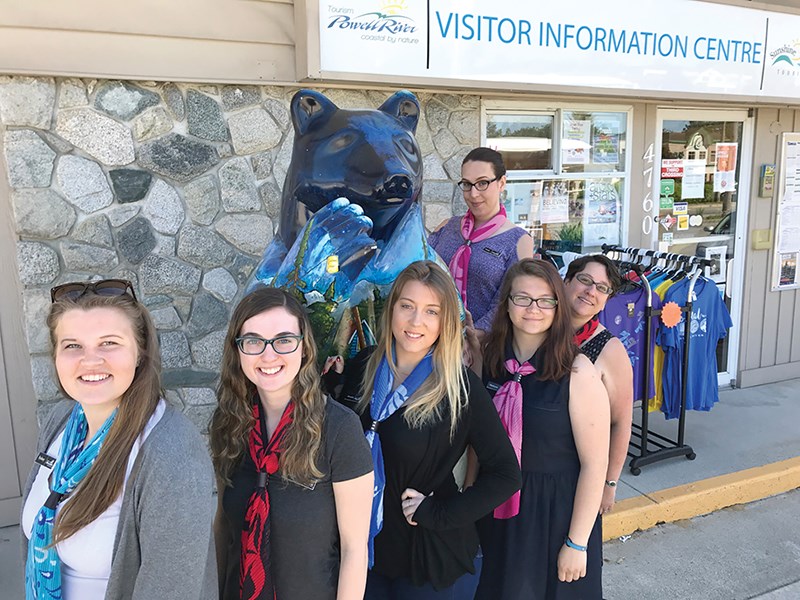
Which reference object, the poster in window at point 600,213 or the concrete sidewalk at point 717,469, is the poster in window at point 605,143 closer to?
the poster in window at point 600,213

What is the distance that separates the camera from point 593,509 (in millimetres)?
1828

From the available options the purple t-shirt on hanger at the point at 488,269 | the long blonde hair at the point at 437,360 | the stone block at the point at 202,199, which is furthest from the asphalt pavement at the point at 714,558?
the stone block at the point at 202,199

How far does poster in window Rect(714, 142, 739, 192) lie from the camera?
513cm

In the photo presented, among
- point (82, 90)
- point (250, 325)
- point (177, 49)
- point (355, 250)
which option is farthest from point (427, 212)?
point (250, 325)

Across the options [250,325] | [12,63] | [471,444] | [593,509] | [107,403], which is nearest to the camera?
[107,403]

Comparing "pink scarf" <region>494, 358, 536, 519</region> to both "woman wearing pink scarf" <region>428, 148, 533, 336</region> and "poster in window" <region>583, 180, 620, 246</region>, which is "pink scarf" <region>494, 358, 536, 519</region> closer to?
"woman wearing pink scarf" <region>428, 148, 533, 336</region>

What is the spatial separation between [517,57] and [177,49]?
1980 mm

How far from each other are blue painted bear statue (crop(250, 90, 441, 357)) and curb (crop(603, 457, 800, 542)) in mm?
2143

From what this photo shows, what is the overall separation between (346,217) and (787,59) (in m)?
4.70

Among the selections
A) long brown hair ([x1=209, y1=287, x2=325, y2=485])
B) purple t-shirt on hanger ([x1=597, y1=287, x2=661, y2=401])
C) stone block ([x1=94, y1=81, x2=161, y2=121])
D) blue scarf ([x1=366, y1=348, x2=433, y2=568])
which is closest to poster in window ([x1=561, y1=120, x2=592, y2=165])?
purple t-shirt on hanger ([x1=597, y1=287, x2=661, y2=401])

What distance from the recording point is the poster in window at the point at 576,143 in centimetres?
449

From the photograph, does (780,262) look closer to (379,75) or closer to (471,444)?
(379,75)

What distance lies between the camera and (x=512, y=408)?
1.83 m

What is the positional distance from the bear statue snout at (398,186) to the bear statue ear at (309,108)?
0.29 metres
